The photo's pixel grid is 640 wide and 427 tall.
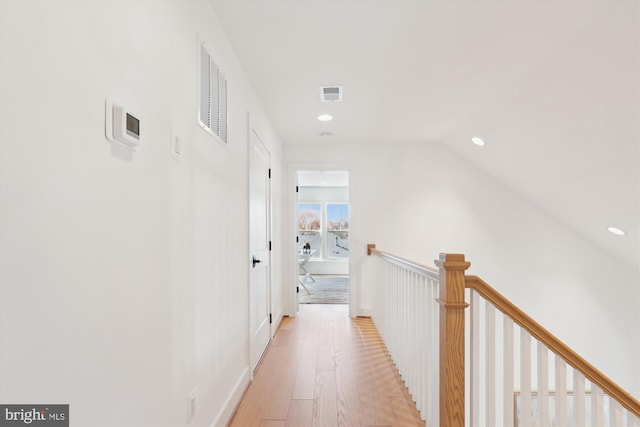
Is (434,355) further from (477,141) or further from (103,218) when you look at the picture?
(477,141)

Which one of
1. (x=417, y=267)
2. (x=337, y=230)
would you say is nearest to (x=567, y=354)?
(x=417, y=267)

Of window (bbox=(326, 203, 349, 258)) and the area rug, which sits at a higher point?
window (bbox=(326, 203, 349, 258))

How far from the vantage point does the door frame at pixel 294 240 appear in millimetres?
4875

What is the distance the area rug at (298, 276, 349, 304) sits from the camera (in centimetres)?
596

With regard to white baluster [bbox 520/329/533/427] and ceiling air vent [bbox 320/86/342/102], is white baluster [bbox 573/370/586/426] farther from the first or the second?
ceiling air vent [bbox 320/86/342/102]

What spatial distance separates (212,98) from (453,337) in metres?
1.69

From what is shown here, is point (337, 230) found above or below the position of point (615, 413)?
above

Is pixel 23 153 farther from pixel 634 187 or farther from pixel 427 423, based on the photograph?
pixel 634 187

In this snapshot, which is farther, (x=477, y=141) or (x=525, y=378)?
(x=477, y=141)

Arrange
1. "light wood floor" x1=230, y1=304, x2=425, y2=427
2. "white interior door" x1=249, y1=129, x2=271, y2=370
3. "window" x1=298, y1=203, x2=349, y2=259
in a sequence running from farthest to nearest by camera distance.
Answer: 1. "window" x1=298, y1=203, x2=349, y2=259
2. "white interior door" x1=249, y1=129, x2=271, y2=370
3. "light wood floor" x1=230, y1=304, x2=425, y2=427

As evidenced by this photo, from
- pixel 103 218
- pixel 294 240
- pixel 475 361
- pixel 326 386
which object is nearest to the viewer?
pixel 103 218

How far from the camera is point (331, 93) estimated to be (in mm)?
3150

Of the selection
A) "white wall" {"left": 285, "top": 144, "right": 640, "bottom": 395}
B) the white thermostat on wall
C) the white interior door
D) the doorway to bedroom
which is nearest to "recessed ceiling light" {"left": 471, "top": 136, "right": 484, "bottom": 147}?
"white wall" {"left": 285, "top": 144, "right": 640, "bottom": 395}

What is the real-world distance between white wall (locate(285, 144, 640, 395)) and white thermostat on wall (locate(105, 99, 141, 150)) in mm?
3905
